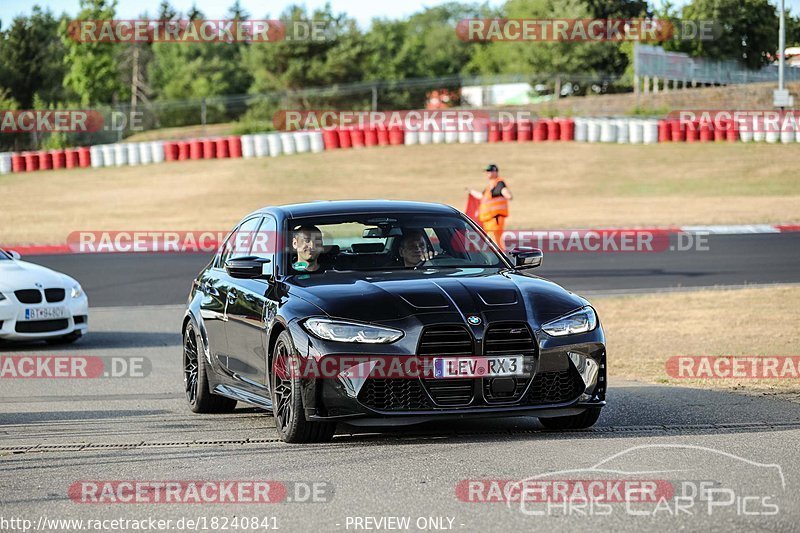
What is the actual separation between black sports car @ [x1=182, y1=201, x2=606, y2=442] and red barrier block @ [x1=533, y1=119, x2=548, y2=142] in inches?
1524

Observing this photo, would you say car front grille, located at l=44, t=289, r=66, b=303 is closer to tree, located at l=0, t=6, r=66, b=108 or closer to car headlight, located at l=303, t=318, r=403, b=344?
car headlight, located at l=303, t=318, r=403, b=344

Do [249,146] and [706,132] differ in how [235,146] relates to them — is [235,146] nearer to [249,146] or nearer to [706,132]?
[249,146]

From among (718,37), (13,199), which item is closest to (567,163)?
(718,37)

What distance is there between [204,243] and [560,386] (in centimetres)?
2316

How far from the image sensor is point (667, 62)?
186 ft

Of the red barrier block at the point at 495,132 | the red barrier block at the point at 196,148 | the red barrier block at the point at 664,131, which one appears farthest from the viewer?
the red barrier block at the point at 196,148

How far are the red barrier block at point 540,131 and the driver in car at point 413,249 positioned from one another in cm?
3879

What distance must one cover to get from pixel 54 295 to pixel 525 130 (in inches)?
1307

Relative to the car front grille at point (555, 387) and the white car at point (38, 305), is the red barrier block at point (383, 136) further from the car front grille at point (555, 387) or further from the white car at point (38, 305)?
the car front grille at point (555, 387)

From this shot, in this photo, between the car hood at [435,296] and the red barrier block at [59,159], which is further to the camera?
the red barrier block at [59,159]

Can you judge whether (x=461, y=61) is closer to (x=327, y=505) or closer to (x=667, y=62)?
(x=667, y=62)

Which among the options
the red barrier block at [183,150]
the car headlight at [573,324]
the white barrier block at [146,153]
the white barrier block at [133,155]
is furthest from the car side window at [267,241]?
the white barrier block at [133,155]

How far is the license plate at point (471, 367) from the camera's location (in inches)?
294

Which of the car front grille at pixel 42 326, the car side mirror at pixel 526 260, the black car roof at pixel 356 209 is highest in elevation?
the black car roof at pixel 356 209
